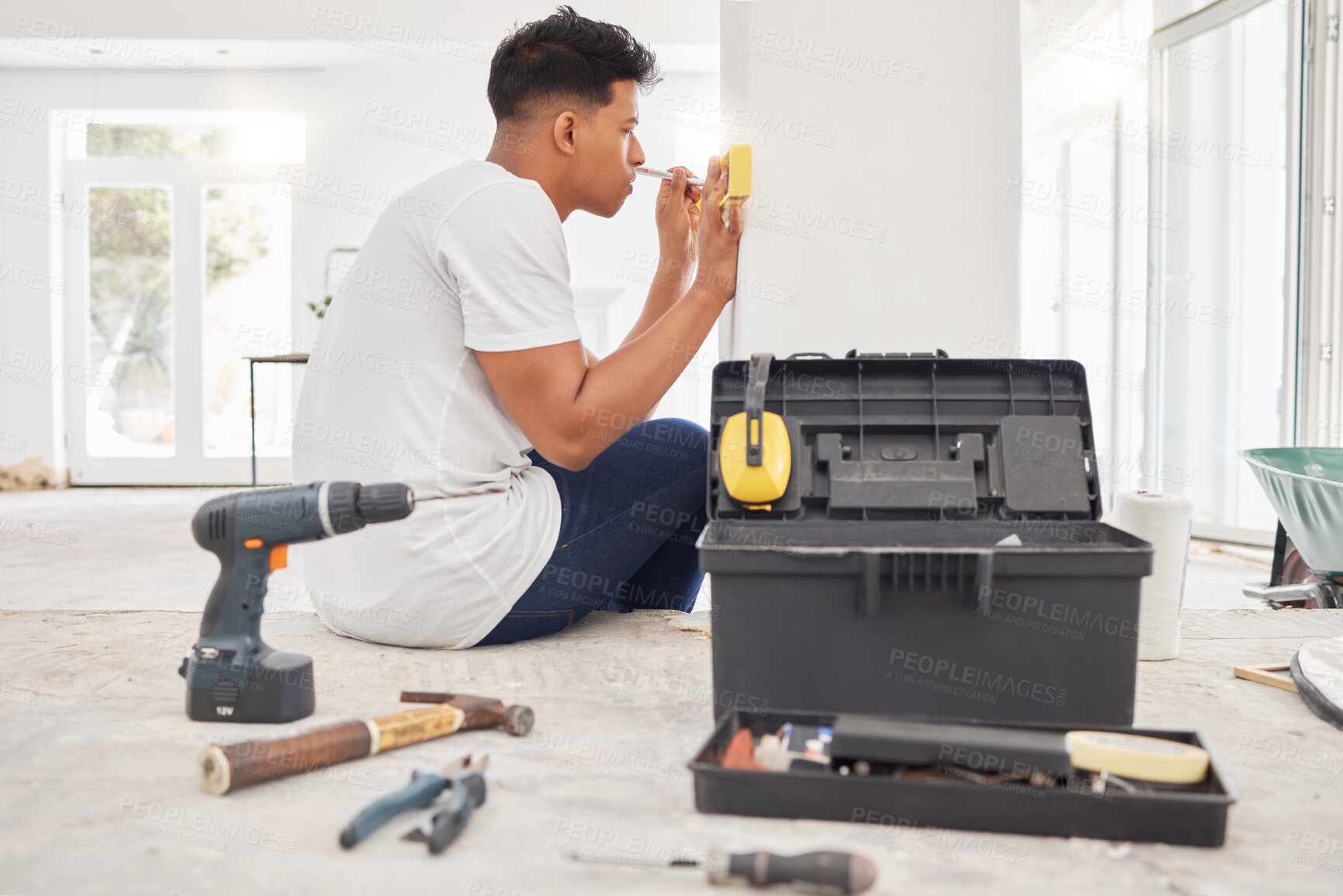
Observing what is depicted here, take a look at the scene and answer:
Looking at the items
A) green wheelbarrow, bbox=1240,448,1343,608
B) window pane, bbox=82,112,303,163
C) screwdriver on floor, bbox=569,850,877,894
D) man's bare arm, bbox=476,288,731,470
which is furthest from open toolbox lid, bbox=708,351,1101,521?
window pane, bbox=82,112,303,163

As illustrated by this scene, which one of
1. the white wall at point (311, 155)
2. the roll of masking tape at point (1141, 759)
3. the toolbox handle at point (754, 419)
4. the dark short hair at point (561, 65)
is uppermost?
the white wall at point (311, 155)

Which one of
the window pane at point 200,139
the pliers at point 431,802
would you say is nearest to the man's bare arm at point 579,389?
the pliers at point 431,802

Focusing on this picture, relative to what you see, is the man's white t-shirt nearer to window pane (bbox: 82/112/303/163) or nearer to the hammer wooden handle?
the hammer wooden handle

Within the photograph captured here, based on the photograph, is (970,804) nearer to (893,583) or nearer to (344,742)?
(893,583)

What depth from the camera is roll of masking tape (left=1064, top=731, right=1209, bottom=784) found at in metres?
0.81

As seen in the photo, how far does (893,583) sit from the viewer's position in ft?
3.17

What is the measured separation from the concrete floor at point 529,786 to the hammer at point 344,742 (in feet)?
0.05

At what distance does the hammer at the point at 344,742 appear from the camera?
0.87m

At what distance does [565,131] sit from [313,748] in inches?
35.3

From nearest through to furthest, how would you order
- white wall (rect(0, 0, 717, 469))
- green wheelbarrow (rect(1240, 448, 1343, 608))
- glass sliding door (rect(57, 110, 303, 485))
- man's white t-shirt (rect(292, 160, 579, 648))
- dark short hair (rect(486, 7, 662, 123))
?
man's white t-shirt (rect(292, 160, 579, 648))
dark short hair (rect(486, 7, 662, 123))
green wheelbarrow (rect(1240, 448, 1343, 608))
white wall (rect(0, 0, 717, 469))
glass sliding door (rect(57, 110, 303, 485))

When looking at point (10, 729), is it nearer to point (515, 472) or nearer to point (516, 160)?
point (515, 472)

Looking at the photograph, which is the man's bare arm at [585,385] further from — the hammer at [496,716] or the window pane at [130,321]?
the window pane at [130,321]

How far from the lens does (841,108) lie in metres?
1.52

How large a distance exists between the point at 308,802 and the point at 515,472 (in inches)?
23.4
